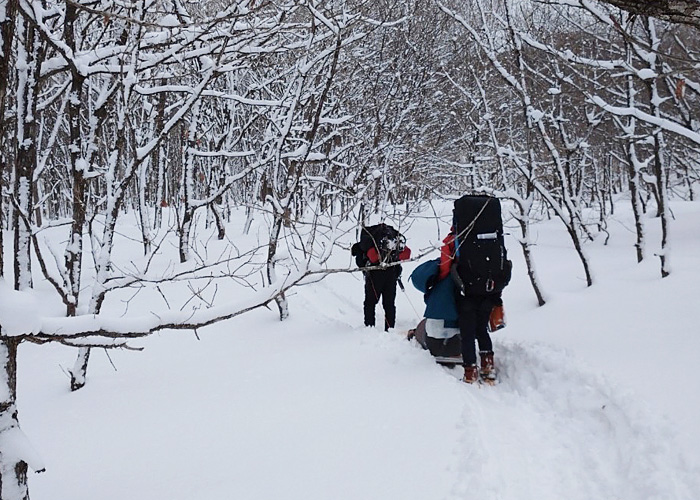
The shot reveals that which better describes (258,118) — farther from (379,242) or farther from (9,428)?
(9,428)

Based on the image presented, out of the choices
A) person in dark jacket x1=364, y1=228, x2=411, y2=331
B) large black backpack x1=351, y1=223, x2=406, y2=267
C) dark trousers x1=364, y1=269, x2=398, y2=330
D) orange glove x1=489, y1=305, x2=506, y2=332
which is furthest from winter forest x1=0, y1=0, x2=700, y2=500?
orange glove x1=489, y1=305, x2=506, y2=332

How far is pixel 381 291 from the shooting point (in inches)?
270

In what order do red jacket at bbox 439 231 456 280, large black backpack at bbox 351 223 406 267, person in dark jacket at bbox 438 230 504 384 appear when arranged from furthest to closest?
1. large black backpack at bbox 351 223 406 267
2. red jacket at bbox 439 231 456 280
3. person in dark jacket at bbox 438 230 504 384

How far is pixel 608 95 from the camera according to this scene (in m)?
12.4

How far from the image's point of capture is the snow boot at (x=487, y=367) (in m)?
A: 5.08

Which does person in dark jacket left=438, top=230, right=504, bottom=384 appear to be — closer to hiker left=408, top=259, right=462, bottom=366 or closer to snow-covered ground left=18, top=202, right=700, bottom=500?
hiker left=408, top=259, right=462, bottom=366

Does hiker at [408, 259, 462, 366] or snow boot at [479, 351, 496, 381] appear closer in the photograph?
snow boot at [479, 351, 496, 381]

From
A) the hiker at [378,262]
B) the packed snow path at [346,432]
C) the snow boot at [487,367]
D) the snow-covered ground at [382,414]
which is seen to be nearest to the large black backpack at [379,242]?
the hiker at [378,262]

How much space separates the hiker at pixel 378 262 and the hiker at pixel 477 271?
48.1 inches

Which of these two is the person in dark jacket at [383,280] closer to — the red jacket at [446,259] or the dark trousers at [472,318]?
the red jacket at [446,259]

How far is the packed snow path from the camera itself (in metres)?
3.04

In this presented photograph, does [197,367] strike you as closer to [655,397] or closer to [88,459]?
[88,459]

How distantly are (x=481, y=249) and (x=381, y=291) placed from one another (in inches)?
85.1

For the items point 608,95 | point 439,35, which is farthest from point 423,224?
point 608,95
